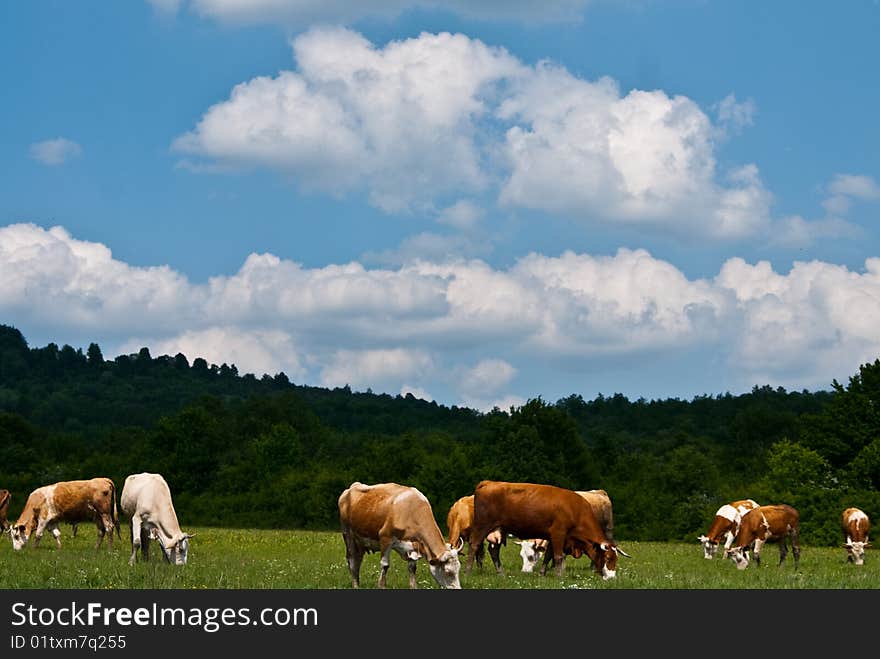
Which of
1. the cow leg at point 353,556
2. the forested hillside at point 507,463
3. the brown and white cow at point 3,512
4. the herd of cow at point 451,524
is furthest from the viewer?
the forested hillside at point 507,463

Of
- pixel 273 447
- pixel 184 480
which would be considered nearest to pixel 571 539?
pixel 184 480

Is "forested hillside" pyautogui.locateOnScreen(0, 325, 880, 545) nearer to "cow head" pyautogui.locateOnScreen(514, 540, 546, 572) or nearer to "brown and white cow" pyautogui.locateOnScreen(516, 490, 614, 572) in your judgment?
"brown and white cow" pyautogui.locateOnScreen(516, 490, 614, 572)

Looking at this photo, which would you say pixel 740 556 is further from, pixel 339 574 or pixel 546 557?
pixel 339 574

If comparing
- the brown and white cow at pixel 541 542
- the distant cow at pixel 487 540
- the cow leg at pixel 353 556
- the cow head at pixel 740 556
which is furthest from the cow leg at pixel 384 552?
the cow head at pixel 740 556

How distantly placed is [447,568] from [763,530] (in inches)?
659

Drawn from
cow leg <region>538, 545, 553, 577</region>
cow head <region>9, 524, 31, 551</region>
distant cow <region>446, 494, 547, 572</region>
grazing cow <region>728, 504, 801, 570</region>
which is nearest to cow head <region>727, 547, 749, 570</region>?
grazing cow <region>728, 504, 801, 570</region>

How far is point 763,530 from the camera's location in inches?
1375

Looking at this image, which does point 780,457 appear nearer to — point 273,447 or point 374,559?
point 374,559

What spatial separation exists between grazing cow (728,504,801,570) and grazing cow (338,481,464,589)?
15593mm

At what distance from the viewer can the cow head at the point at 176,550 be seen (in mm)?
29656

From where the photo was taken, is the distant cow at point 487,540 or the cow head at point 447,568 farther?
the distant cow at point 487,540

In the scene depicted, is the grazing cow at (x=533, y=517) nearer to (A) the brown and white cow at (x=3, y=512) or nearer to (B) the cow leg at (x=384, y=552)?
(B) the cow leg at (x=384, y=552)

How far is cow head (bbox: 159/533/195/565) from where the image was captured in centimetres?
2966
